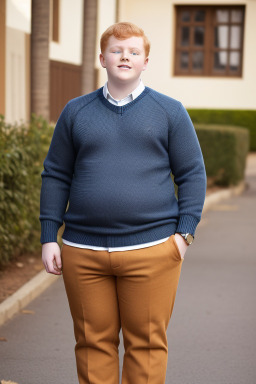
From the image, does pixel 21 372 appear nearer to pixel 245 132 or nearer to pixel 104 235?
pixel 104 235

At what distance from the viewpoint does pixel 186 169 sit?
2.95m

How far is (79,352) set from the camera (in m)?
3.03

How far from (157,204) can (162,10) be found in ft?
72.5

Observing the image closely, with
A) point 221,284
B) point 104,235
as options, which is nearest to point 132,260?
point 104,235

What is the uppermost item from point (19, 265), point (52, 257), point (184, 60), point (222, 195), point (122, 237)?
point (184, 60)

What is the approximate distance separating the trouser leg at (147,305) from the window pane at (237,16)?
22270mm

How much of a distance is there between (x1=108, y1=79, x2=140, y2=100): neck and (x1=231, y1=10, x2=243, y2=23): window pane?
22.2 meters

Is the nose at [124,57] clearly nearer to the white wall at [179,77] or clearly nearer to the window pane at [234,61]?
the white wall at [179,77]

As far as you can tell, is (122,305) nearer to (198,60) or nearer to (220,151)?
(220,151)

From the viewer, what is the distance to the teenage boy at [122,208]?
9.20ft

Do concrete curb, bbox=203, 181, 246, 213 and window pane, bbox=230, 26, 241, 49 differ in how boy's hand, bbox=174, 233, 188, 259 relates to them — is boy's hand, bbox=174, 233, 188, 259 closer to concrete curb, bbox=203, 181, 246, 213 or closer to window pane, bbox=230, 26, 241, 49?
concrete curb, bbox=203, 181, 246, 213

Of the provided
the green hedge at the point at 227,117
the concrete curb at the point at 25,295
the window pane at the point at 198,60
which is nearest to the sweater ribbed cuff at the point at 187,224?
the concrete curb at the point at 25,295

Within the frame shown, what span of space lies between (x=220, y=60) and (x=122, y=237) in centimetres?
2254

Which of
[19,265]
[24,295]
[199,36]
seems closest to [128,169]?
[24,295]
